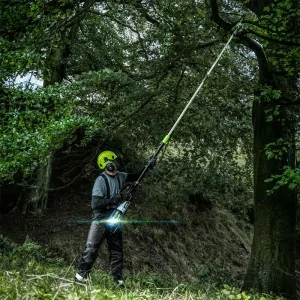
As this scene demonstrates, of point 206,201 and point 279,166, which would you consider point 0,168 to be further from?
point 206,201

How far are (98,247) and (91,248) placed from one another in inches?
6.2

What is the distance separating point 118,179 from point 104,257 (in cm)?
553

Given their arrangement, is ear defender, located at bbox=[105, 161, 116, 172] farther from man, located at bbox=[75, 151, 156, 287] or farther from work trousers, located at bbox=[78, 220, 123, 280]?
work trousers, located at bbox=[78, 220, 123, 280]

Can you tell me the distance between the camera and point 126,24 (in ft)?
40.6

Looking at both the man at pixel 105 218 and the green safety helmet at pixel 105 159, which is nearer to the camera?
the man at pixel 105 218

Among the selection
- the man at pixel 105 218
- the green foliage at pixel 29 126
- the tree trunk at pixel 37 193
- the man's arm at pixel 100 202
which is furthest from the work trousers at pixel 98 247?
the tree trunk at pixel 37 193

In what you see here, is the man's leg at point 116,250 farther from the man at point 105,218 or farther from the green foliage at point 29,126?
the green foliage at point 29,126

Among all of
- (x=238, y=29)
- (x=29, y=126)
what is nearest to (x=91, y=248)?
(x=29, y=126)

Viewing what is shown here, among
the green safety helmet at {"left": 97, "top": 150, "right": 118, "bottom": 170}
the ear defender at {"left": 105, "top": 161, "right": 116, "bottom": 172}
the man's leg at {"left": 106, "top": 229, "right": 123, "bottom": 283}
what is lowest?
the man's leg at {"left": 106, "top": 229, "right": 123, "bottom": 283}

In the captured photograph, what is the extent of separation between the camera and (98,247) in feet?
23.5

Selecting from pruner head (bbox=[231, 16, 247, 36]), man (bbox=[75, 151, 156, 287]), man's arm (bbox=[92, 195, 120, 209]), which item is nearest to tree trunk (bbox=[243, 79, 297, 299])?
pruner head (bbox=[231, 16, 247, 36])

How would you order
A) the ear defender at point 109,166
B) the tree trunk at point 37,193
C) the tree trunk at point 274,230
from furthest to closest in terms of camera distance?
the tree trunk at point 37,193 → the tree trunk at point 274,230 → the ear defender at point 109,166

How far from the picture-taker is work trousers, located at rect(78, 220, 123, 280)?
696 centimetres

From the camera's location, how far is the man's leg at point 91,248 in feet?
22.8
